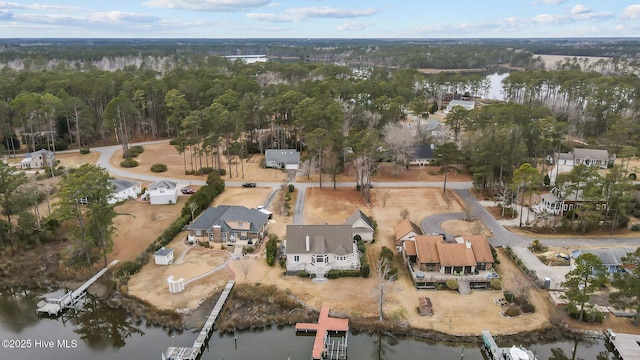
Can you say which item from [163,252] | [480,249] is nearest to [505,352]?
[480,249]

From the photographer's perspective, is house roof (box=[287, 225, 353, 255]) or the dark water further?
house roof (box=[287, 225, 353, 255])

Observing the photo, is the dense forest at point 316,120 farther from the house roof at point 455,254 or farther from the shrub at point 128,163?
the house roof at point 455,254

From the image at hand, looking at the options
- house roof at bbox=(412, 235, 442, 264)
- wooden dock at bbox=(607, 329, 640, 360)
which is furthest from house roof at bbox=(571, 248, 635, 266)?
house roof at bbox=(412, 235, 442, 264)

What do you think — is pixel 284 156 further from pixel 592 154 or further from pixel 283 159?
pixel 592 154

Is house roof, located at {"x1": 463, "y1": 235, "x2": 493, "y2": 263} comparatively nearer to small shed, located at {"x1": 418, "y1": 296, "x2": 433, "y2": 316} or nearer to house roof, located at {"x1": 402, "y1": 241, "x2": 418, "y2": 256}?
house roof, located at {"x1": 402, "y1": 241, "x2": 418, "y2": 256}

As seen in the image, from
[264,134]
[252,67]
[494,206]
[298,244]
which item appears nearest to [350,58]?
[252,67]

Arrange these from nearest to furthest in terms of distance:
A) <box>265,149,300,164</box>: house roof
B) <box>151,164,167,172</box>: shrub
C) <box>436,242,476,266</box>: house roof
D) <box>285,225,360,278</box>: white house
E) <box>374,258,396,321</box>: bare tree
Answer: <box>374,258,396,321</box>: bare tree, <box>436,242,476,266</box>: house roof, <box>285,225,360,278</box>: white house, <box>151,164,167,172</box>: shrub, <box>265,149,300,164</box>: house roof

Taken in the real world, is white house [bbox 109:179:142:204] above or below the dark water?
above
